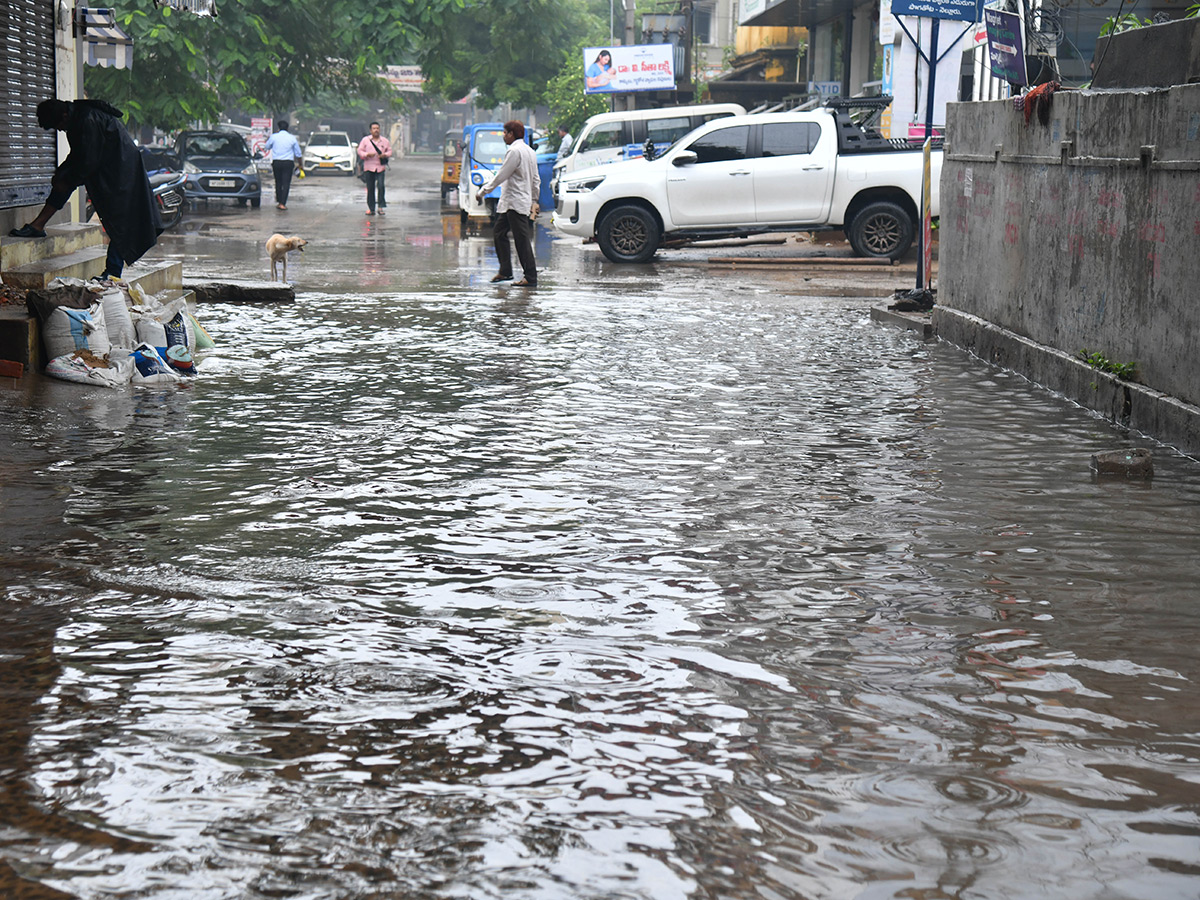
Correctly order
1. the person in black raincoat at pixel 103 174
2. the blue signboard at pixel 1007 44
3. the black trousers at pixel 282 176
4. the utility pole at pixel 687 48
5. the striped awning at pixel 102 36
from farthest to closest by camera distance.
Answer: the utility pole at pixel 687 48, the black trousers at pixel 282 176, the striped awning at pixel 102 36, the blue signboard at pixel 1007 44, the person in black raincoat at pixel 103 174

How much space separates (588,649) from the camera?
447cm

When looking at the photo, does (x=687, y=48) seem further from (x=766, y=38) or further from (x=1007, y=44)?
(x=1007, y=44)

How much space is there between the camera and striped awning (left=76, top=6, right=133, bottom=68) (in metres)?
14.8

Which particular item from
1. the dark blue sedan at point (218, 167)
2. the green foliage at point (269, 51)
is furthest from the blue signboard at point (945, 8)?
the dark blue sedan at point (218, 167)

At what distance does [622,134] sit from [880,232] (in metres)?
8.68

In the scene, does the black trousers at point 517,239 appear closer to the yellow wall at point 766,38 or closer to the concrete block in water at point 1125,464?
the concrete block in water at point 1125,464

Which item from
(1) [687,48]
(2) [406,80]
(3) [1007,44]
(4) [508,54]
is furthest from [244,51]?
(2) [406,80]

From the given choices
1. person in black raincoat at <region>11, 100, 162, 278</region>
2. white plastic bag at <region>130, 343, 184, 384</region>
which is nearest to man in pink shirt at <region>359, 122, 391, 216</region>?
person in black raincoat at <region>11, 100, 162, 278</region>

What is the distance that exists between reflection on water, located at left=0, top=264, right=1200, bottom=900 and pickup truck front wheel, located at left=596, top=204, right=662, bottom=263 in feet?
40.9

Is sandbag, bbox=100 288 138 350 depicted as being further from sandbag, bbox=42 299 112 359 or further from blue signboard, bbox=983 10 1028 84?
blue signboard, bbox=983 10 1028 84

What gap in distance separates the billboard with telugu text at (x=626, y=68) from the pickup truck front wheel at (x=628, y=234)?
17.7m

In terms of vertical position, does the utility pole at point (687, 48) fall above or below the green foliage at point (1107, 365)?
above

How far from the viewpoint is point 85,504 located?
20.6 ft

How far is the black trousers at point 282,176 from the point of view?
3247cm
